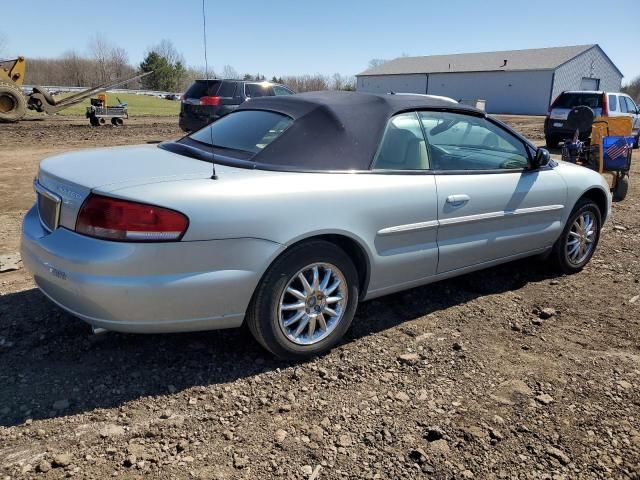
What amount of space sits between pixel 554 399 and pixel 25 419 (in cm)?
276

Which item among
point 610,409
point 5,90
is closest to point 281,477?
point 610,409

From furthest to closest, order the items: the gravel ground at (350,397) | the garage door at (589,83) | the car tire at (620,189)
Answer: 1. the garage door at (589,83)
2. the car tire at (620,189)
3. the gravel ground at (350,397)

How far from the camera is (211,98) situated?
45.8ft

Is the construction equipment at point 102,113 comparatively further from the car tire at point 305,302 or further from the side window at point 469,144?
the car tire at point 305,302

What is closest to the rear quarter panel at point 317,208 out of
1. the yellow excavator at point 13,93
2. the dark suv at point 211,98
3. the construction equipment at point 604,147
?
the construction equipment at point 604,147

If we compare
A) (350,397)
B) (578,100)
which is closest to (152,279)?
(350,397)

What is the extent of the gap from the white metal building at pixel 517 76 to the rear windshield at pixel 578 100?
29.3m

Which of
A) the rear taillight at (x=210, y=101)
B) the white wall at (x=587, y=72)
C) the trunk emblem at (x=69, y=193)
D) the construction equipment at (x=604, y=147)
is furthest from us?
the white wall at (x=587, y=72)

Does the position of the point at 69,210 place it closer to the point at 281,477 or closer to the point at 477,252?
the point at 281,477

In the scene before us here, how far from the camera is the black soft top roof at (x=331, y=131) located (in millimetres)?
3252

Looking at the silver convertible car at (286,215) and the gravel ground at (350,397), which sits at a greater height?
the silver convertible car at (286,215)

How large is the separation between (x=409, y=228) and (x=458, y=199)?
52 centimetres

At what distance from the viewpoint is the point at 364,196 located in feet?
10.7

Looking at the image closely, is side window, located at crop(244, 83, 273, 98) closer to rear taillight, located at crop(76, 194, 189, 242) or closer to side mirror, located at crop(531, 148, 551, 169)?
side mirror, located at crop(531, 148, 551, 169)
